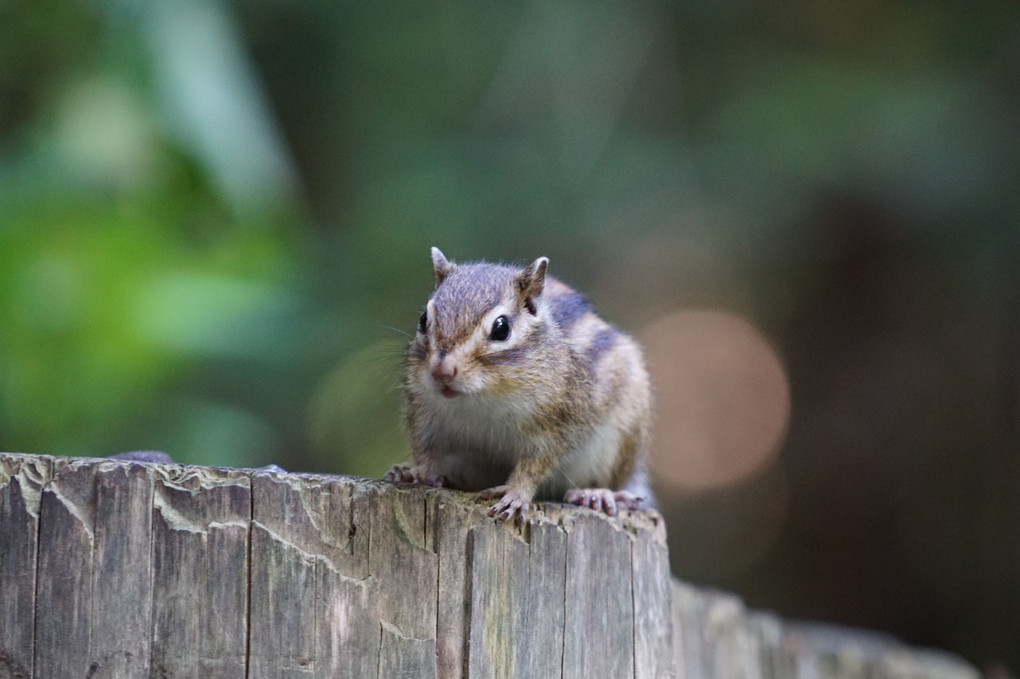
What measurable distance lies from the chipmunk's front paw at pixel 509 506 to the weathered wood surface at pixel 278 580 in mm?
29

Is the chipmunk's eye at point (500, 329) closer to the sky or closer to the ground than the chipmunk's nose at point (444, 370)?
closer to the sky

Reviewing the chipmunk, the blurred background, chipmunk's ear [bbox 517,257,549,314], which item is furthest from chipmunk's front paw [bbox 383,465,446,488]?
the blurred background

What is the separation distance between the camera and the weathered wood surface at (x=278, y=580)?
1.94 m

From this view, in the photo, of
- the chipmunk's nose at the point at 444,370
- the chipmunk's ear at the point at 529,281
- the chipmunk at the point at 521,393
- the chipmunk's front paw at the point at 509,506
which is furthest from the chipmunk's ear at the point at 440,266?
the chipmunk's front paw at the point at 509,506

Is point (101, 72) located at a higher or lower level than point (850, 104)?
lower

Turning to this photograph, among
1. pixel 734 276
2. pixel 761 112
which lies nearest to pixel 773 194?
pixel 761 112

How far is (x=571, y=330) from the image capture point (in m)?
3.21

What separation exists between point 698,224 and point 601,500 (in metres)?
5.28

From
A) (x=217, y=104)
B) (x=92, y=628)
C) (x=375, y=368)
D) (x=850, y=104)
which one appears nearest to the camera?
(x=92, y=628)

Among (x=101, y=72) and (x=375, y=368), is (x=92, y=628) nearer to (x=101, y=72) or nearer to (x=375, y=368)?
(x=101, y=72)

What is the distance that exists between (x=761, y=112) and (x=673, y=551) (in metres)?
3.87

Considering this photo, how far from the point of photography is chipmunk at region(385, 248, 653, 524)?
110 inches

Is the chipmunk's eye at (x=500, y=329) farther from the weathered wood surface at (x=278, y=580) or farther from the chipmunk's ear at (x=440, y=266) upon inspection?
the weathered wood surface at (x=278, y=580)

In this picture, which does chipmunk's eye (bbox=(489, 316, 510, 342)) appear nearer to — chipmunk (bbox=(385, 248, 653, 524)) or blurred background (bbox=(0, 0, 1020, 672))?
chipmunk (bbox=(385, 248, 653, 524))
